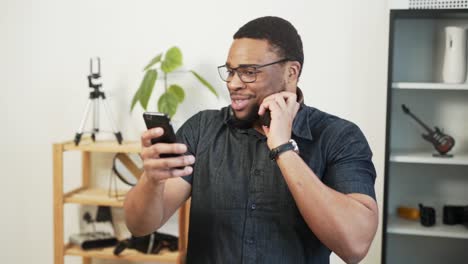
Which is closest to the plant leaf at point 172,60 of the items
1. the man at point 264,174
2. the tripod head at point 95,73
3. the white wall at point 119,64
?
the white wall at point 119,64

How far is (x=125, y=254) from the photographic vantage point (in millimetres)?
2652

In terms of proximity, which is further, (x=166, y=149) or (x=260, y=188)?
(x=260, y=188)

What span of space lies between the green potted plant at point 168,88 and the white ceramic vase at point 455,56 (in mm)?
1093

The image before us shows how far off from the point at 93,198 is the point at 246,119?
4.90 feet

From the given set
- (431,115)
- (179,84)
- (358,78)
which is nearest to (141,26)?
(179,84)

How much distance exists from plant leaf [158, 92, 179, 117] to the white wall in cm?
31

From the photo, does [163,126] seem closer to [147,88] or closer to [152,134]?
[152,134]

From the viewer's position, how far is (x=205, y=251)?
4.59ft

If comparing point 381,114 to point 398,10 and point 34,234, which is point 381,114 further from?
point 34,234

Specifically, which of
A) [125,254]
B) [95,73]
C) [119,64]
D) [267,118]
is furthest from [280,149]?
[119,64]

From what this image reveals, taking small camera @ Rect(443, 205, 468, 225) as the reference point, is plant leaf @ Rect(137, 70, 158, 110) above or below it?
above

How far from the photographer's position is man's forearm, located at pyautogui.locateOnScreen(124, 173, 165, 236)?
1292 millimetres

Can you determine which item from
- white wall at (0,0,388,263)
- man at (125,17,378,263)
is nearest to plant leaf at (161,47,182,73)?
white wall at (0,0,388,263)

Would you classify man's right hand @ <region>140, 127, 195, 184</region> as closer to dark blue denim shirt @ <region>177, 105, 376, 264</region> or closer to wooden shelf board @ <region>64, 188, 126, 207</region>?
dark blue denim shirt @ <region>177, 105, 376, 264</region>
